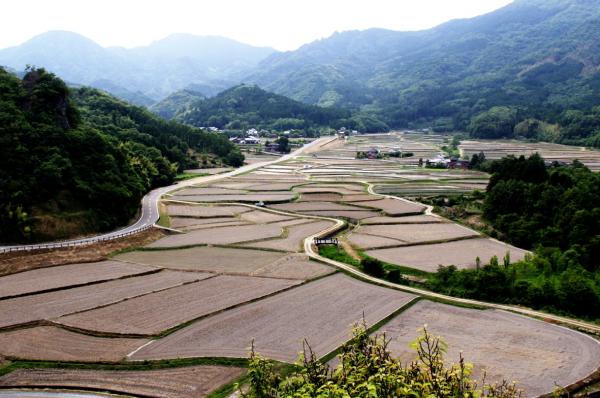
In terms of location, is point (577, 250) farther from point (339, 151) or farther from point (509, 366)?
point (339, 151)

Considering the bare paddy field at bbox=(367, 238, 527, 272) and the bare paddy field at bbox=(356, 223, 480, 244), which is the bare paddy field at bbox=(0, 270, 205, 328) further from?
the bare paddy field at bbox=(356, 223, 480, 244)

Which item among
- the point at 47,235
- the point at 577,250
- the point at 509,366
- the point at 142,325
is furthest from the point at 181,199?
the point at 509,366

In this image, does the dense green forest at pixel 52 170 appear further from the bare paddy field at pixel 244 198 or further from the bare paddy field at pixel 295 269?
the bare paddy field at pixel 295 269

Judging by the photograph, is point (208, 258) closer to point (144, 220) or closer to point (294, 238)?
point (294, 238)

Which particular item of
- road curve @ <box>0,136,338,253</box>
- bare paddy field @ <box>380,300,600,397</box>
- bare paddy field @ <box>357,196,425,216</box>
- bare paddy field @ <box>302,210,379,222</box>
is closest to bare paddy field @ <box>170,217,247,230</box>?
road curve @ <box>0,136,338,253</box>

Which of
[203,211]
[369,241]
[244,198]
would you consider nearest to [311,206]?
[244,198]
